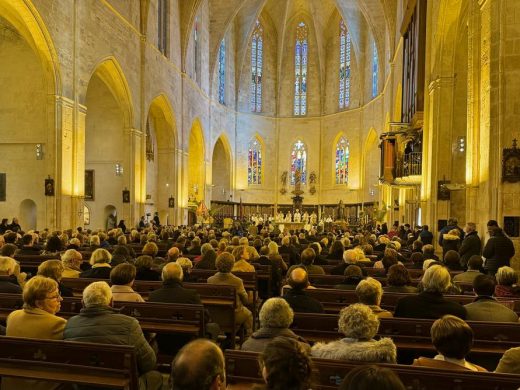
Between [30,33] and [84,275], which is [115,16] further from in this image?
[84,275]

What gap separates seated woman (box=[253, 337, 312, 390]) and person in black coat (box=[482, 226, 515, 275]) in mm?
7661

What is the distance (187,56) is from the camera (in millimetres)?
30719

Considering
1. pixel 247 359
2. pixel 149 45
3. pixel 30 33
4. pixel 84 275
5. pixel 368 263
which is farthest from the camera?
pixel 149 45

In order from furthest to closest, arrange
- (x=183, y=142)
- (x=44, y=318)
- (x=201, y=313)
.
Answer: (x=183, y=142)
(x=201, y=313)
(x=44, y=318)

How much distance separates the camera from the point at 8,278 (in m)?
6.02

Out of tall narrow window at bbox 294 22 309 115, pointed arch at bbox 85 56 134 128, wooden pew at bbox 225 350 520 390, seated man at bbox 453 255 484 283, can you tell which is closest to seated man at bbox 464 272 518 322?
A: wooden pew at bbox 225 350 520 390

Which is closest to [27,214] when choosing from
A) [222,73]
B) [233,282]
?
[233,282]

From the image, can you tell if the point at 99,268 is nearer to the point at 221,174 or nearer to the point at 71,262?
the point at 71,262

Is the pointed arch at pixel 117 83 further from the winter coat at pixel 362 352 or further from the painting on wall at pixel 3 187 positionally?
the winter coat at pixel 362 352

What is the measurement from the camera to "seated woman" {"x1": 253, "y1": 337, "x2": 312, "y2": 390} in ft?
6.89

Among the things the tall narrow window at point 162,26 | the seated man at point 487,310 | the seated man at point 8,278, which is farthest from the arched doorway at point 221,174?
the seated man at point 487,310

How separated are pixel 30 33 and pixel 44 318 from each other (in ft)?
51.8

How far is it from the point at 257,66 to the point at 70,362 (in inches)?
1572

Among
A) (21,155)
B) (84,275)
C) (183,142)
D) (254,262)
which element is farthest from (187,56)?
(84,275)
